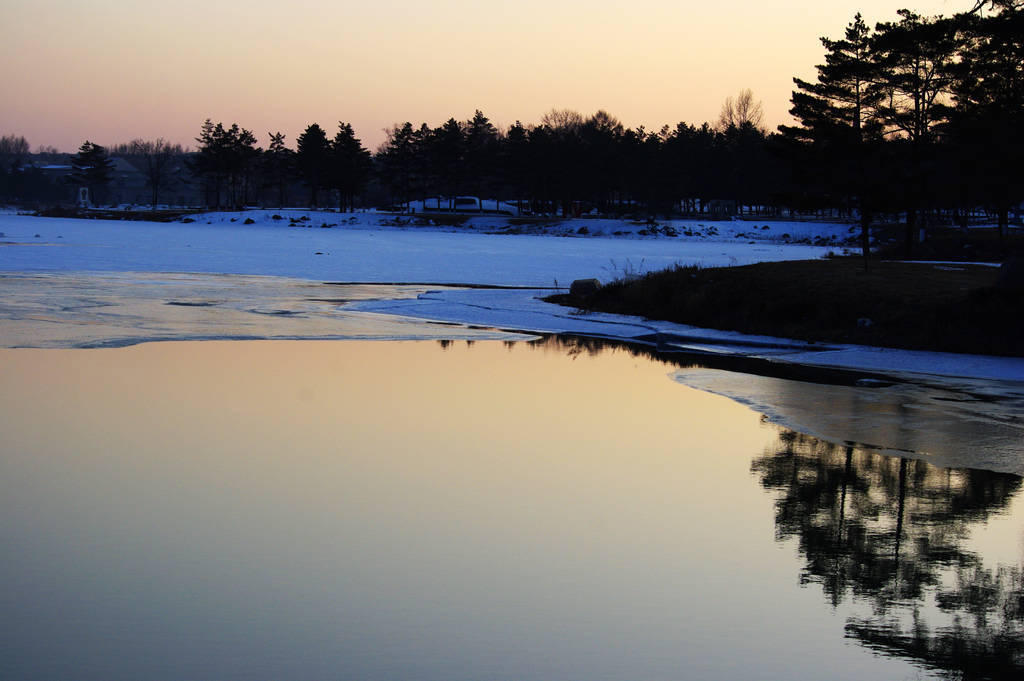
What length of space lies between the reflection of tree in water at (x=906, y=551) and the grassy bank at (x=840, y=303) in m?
11.5

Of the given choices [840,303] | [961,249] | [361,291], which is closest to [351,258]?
[361,291]

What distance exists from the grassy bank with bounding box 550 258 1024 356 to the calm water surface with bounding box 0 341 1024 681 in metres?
9.78

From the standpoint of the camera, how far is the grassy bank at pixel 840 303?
21.9m

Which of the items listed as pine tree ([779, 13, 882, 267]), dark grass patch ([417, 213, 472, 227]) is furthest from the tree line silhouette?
dark grass patch ([417, 213, 472, 227])

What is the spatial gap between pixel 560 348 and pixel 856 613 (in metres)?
15.0

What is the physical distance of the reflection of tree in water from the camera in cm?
654

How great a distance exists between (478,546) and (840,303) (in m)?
18.9

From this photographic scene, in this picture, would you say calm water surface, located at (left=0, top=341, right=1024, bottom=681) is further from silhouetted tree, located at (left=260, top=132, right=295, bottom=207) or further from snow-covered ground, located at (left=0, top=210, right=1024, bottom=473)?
silhouetted tree, located at (left=260, top=132, right=295, bottom=207)

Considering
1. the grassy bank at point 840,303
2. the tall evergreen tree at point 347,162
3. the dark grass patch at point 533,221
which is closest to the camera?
the grassy bank at point 840,303

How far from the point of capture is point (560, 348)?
2186 cm

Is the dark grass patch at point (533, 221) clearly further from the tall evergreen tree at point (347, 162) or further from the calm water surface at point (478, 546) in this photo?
the calm water surface at point (478, 546)

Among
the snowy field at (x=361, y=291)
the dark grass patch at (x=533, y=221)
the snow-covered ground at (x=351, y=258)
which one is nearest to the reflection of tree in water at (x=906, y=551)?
the snowy field at (x=361, y=291)

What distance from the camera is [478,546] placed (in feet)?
26.9

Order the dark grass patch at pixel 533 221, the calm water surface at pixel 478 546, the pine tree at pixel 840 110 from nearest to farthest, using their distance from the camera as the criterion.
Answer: the calm water surface at pixel 478 546 → the pine tree at pixel 840 110 → the dark grass patch at pixel 533 221
